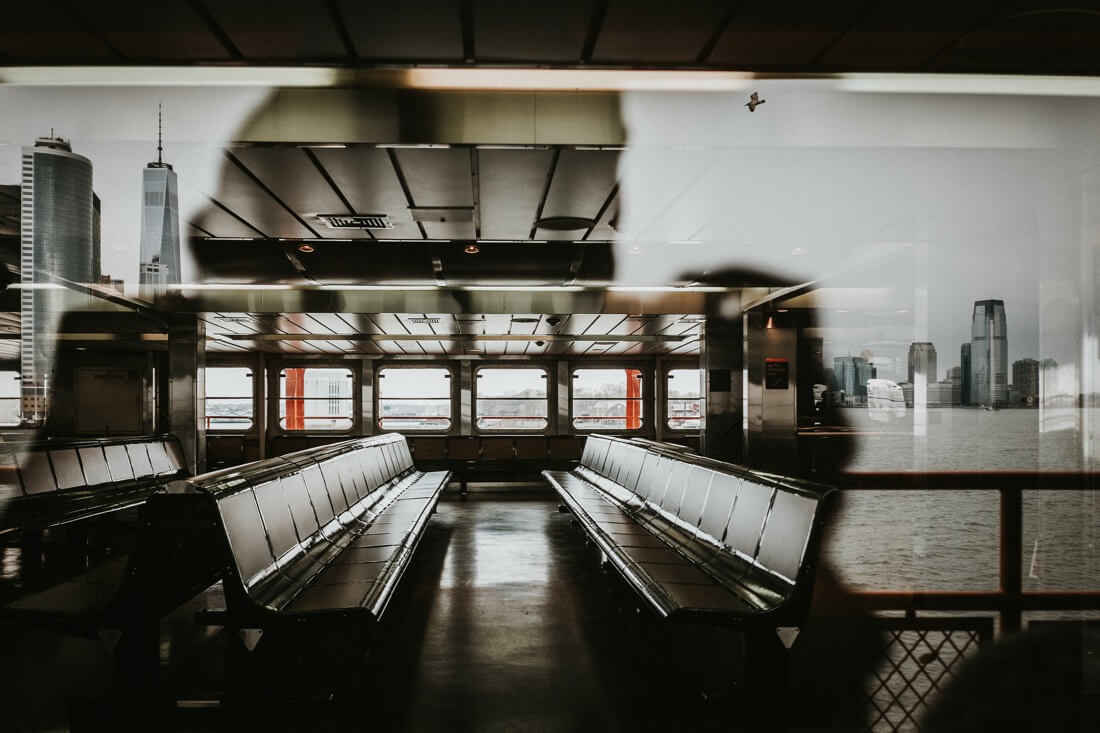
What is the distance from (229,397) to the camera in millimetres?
13195

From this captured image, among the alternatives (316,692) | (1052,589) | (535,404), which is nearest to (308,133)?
(316,692)

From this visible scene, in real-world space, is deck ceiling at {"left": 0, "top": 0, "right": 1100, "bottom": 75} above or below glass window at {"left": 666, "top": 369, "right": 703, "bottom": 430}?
above

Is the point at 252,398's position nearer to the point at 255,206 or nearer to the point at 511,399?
the point at 511,399

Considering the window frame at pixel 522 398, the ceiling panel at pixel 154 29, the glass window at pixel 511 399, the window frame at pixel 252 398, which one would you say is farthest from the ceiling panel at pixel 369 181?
the window frame at pixel 252 398

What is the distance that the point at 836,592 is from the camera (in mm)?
4688

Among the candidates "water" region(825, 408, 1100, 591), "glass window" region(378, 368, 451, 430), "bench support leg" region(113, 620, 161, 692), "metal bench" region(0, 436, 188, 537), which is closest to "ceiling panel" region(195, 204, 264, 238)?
"metal bench" region(0, 436, 188, 537)

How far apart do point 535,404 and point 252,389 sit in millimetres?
6173

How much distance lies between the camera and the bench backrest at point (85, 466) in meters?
5.25

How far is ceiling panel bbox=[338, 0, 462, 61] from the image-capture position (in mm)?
2555

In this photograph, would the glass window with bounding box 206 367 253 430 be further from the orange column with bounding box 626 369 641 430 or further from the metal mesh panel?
the metal mesh panel

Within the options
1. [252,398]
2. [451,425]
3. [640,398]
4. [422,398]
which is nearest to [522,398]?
[451,425]

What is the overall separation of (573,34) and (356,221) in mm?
3026

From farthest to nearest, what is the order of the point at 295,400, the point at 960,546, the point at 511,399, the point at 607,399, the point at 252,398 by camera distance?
the point at 960,546
the point at 607,399
the point at 511,399
the point at 295,400
the point at 252,398

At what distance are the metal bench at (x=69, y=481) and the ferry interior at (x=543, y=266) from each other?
0.12ft
